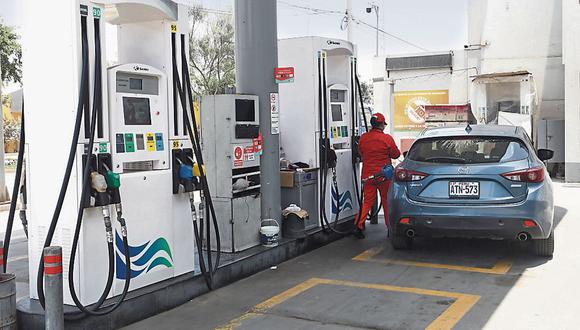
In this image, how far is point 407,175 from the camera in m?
6.86

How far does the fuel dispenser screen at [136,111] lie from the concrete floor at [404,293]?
1653mm

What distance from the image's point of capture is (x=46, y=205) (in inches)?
189

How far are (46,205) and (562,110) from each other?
1825 centimetres

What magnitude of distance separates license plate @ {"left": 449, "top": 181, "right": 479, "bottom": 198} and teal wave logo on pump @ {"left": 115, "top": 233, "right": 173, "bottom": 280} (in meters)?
3.02

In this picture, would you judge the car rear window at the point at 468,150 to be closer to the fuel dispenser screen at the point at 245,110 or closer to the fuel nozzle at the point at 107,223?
the fuel dispenser screen at the point at 245,110

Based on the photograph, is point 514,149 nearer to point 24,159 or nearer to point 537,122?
point 24,159

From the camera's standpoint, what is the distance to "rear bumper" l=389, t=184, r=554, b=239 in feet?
20.7

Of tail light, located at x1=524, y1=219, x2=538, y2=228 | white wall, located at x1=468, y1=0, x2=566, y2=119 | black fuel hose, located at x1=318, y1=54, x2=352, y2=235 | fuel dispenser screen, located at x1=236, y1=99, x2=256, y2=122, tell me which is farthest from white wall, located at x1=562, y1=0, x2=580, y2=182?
fuel dispenser screen, located at x1=236, y1=99, x2=256, y2=122

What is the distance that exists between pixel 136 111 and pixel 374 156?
12.4ft

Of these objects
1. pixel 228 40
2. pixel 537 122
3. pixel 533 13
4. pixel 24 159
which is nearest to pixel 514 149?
pixel 24 159

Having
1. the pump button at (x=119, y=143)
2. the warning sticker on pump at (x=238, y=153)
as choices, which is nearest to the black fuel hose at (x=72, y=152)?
the pump button at (x=119, y=143)

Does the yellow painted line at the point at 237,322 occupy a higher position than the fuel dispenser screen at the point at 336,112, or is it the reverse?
the fuel dispenser screen at the point at 336,112

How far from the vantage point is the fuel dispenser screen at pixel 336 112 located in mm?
8593

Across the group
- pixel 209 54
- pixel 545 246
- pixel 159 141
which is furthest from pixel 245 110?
pixel 209 54
